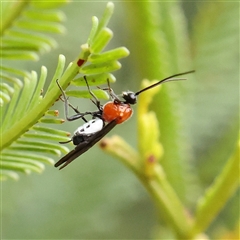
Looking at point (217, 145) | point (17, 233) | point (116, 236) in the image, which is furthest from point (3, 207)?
point (217, 145)

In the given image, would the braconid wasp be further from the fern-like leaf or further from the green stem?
the fern-like leaf

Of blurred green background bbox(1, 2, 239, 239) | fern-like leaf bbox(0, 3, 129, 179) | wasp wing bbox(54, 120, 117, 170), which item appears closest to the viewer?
fern-like leaf bbox(0, 3, 129, 179)

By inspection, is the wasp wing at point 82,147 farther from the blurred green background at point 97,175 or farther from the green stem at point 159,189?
the blurred green background at point 97,175

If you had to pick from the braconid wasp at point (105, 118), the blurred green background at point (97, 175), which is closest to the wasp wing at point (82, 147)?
the braconid wasp at point (105, 118)

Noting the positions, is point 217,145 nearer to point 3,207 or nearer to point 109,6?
point 3,207

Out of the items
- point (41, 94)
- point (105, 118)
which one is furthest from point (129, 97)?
point (41, 94)

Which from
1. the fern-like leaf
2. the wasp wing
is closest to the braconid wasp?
the wasp wing
